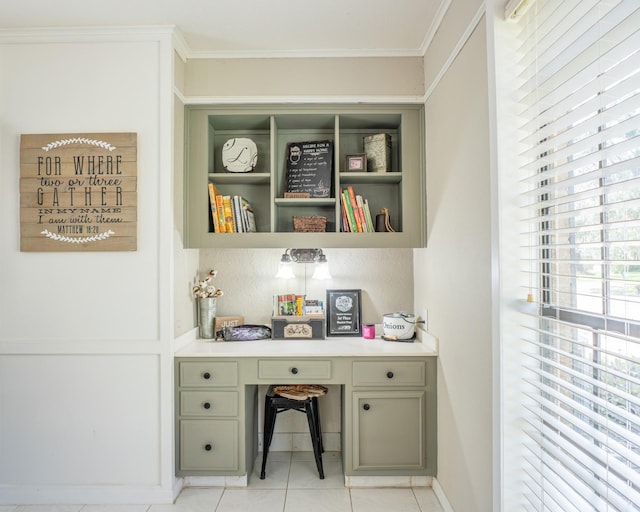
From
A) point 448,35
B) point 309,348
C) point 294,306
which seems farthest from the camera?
point 294,306

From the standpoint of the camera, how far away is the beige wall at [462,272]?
1.63m

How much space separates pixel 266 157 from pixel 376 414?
1.82m

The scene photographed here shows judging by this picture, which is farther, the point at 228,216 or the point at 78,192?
the point at 228,216

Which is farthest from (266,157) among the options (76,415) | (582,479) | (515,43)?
(582,479)

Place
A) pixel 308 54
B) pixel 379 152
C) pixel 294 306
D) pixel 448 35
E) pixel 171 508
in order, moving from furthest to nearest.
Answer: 1. pixel 294 306
2. pixel 379 152
3. pixel 308 54
4. pixel 171 508
5. pixel 448 35

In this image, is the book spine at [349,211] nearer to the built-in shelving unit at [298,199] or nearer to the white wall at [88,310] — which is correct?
the built-in shelving unit at [298,199]

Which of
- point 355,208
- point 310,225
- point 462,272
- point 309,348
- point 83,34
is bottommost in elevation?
point 309,348

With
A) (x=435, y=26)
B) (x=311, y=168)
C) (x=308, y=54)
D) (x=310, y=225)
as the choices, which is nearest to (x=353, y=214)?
(x=310, y=225)

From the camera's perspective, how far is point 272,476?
2496 millimetres

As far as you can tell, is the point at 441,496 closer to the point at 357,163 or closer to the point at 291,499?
the point at 291,499

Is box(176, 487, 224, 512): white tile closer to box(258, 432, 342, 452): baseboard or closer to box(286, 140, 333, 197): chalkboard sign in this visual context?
box(258, 432, 342, 452): baseboard

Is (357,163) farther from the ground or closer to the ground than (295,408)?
farther from the ground

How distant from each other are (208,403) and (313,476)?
808 millimetres

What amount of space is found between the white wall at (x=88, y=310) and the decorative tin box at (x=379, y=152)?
1251 mm
